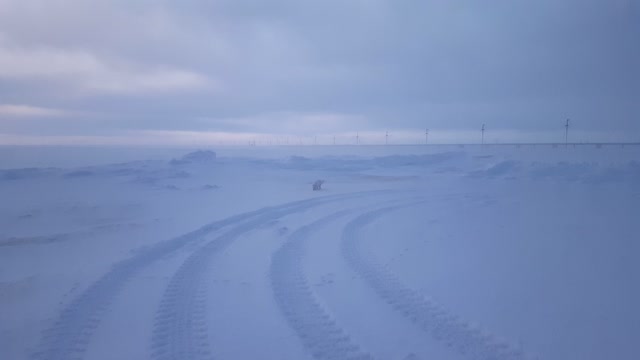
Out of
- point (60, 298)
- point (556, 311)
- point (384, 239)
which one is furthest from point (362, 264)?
point (60, 298)

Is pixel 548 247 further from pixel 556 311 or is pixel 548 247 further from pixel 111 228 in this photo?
pixel 111 228

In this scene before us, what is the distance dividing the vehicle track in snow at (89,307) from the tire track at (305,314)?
8.58ft

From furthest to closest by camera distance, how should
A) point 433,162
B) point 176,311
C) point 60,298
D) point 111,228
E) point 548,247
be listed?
point 433,162, point 111,228, point 548,247, point 60,298, point 176,311

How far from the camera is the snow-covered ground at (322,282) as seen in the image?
17.3 feet

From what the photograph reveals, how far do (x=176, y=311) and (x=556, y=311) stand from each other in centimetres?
550

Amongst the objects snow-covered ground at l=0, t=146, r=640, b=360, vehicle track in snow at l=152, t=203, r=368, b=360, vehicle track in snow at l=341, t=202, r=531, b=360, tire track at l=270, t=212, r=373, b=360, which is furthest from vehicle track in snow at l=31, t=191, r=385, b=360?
vehicle track in snow at l=341, t=202, r=531, b=360

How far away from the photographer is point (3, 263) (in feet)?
28.8

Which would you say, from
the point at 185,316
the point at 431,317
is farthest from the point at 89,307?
the point at 431,317

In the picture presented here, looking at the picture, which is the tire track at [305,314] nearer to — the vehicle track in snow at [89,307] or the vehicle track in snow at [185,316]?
the vehicle track in snow at [185,316]

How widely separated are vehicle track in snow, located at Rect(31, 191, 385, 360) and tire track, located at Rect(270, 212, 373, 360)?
8.58 feet

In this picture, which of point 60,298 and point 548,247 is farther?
point 548,247

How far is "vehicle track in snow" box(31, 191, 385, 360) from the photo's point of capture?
5.22 metres

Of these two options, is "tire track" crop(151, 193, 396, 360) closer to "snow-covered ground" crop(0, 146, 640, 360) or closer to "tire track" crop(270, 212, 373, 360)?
"snow-covered ground" crop(0, 146, 640, 360)

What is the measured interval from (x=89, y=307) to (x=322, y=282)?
3.71m
